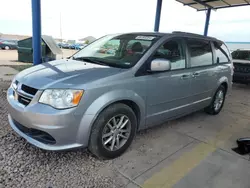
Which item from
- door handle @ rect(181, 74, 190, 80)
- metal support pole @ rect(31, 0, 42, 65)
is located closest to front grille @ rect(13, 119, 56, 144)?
door handle @ rect(181, 74, 190, 80)

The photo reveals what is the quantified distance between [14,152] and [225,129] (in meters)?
3.52

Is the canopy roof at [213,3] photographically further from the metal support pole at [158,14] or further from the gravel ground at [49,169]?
the gravel ground at [49,169]

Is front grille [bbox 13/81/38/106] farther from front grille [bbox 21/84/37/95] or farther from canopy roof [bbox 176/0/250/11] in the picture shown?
canopy roof [bbox 176/0/250/11]

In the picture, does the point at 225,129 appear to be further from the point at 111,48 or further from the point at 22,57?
the point at 22,57

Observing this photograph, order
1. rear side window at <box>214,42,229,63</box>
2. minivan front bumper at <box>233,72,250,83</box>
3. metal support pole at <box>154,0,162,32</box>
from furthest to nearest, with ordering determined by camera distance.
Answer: metal support pole at <box>154,0,162,32</box> < minivan front bumper at <box>233,72,250,83</box> < rear side window at <box>214,42,229,63</box>

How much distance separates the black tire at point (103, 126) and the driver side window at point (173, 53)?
3.14 feet

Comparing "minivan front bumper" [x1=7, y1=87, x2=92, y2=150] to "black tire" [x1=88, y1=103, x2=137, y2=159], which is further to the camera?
"black tire" [x1=88, y1=103, x2=137, y2=159]

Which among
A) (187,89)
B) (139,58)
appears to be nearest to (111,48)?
(139,58)

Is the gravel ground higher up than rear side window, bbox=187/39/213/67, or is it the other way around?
rear side window, bbox=187/39/213/67

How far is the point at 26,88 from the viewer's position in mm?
2484

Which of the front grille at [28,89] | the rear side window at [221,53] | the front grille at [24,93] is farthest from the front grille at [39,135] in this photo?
the rear side window at [221,53]

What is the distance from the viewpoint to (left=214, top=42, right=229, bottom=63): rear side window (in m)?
4.47

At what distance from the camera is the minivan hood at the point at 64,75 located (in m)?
2.34

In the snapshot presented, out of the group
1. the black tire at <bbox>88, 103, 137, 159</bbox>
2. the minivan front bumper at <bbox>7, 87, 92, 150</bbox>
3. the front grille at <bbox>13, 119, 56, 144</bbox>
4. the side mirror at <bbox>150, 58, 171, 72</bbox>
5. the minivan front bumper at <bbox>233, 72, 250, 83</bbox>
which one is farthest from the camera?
the minivan front bumper at <bbox>233, 72, 250, 83</bbox>
